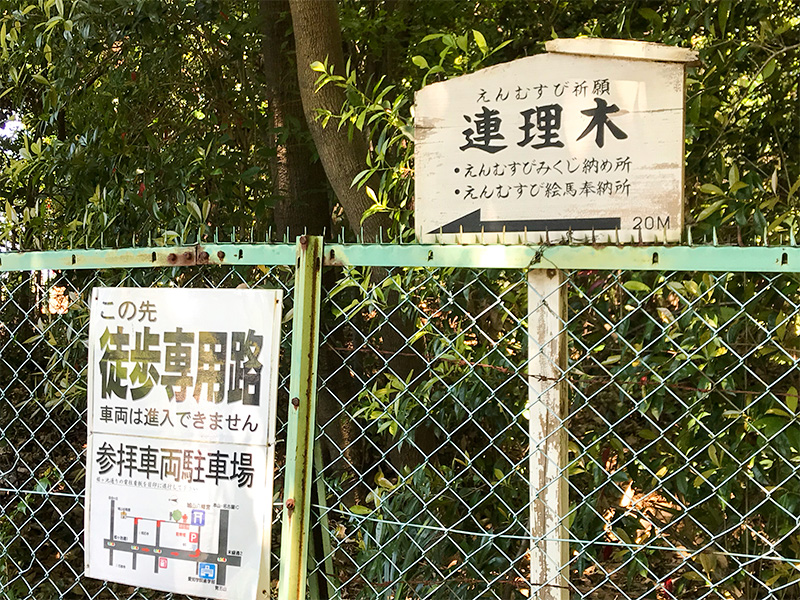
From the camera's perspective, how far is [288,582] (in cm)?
184

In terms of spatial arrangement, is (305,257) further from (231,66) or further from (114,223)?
(231,66)

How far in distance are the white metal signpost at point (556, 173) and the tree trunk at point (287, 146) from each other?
6.10ft

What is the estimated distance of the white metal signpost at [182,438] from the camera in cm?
191

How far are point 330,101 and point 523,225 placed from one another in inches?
51.8

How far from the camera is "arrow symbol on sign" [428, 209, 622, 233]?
5.82 ft

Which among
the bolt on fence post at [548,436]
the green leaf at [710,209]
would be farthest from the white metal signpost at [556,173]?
the green leaf at [710,209]

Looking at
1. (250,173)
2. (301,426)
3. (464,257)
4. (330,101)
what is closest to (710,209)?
(464,257)

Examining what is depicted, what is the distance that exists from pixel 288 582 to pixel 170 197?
1.79 metres

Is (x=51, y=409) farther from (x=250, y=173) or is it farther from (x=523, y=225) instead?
(x=523, y=225)

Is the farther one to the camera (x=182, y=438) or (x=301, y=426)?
(x=182, y=438)

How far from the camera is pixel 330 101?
2906mm

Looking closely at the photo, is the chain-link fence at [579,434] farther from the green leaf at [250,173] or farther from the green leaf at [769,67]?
the green leaf at [769,67]

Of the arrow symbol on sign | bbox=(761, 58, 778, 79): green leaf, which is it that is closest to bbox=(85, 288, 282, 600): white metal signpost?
the arrow symbol on sign

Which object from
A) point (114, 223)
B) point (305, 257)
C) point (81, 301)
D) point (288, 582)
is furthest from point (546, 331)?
point (114, 223)
